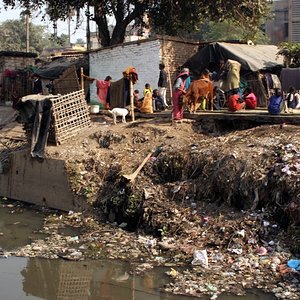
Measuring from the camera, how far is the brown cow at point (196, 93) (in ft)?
38.6

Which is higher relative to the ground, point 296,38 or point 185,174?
point 296,38

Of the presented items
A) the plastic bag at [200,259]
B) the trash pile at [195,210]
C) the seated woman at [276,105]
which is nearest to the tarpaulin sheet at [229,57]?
the seated woman at [276,105]

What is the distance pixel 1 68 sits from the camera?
23312 millimetres

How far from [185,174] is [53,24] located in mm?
13247

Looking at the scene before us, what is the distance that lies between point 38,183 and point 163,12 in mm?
10303

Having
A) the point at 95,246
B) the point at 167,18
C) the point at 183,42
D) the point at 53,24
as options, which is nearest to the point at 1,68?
the point at 53,24

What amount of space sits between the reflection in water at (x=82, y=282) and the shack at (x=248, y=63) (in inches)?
Result: 322

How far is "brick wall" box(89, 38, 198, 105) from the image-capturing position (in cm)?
1530

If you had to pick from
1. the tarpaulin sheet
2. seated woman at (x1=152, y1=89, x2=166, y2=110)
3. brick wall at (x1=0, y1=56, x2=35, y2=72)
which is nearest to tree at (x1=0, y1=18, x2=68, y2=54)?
brick wall at (x1=0, y1=56, x2=35, y2=72)

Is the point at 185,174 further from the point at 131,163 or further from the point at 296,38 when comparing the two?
the point at 296,38

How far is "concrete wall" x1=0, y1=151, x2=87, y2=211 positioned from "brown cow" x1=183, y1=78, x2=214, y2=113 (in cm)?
327

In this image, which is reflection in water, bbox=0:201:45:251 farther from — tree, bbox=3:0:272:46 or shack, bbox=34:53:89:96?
tree, bbox=3:0:272:46

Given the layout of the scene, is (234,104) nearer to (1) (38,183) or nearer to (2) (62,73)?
(1) (38,183)

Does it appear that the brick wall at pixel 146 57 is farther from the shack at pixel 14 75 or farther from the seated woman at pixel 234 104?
the shack at pixel 14 75
